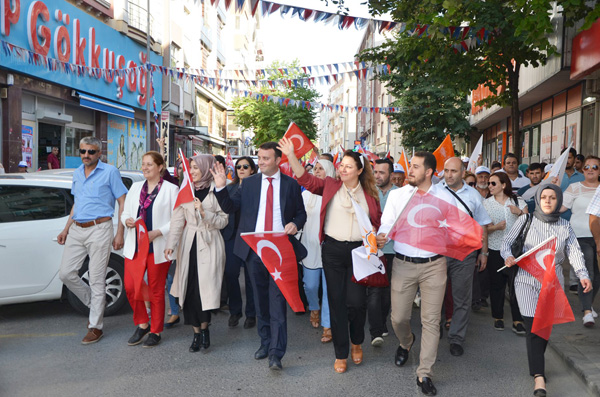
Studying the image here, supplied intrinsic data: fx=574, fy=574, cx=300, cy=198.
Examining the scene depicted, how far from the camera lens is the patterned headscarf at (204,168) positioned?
5.53 meters

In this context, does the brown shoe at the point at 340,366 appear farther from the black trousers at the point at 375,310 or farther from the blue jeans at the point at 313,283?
the blue jeans at the point at 313,283

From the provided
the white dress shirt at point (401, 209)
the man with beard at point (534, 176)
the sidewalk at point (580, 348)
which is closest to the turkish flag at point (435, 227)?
the white dress shirt at point (401, 209)

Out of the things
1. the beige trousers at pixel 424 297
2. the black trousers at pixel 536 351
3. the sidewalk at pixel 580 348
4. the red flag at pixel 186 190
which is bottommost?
the sidewalk at pixel 580 348

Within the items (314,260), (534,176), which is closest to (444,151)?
(534,176)

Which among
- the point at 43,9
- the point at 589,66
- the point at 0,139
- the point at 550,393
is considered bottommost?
the point at 550,393

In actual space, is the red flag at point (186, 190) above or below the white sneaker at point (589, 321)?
above

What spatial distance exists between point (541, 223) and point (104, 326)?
179 inches

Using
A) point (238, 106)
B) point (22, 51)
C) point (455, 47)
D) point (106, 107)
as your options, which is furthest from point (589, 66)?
point (238, 106)

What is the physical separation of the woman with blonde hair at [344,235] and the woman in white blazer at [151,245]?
1.42 metres

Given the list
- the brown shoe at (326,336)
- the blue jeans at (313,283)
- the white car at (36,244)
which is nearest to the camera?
the brown shoe at (326,336)

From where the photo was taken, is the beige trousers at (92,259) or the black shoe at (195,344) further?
the beige trousers at (92,259)

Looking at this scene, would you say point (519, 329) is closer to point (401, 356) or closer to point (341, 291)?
point (401, 356)

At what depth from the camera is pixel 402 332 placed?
4.97 m

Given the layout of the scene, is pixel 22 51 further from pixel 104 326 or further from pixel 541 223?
pixel 541 223
